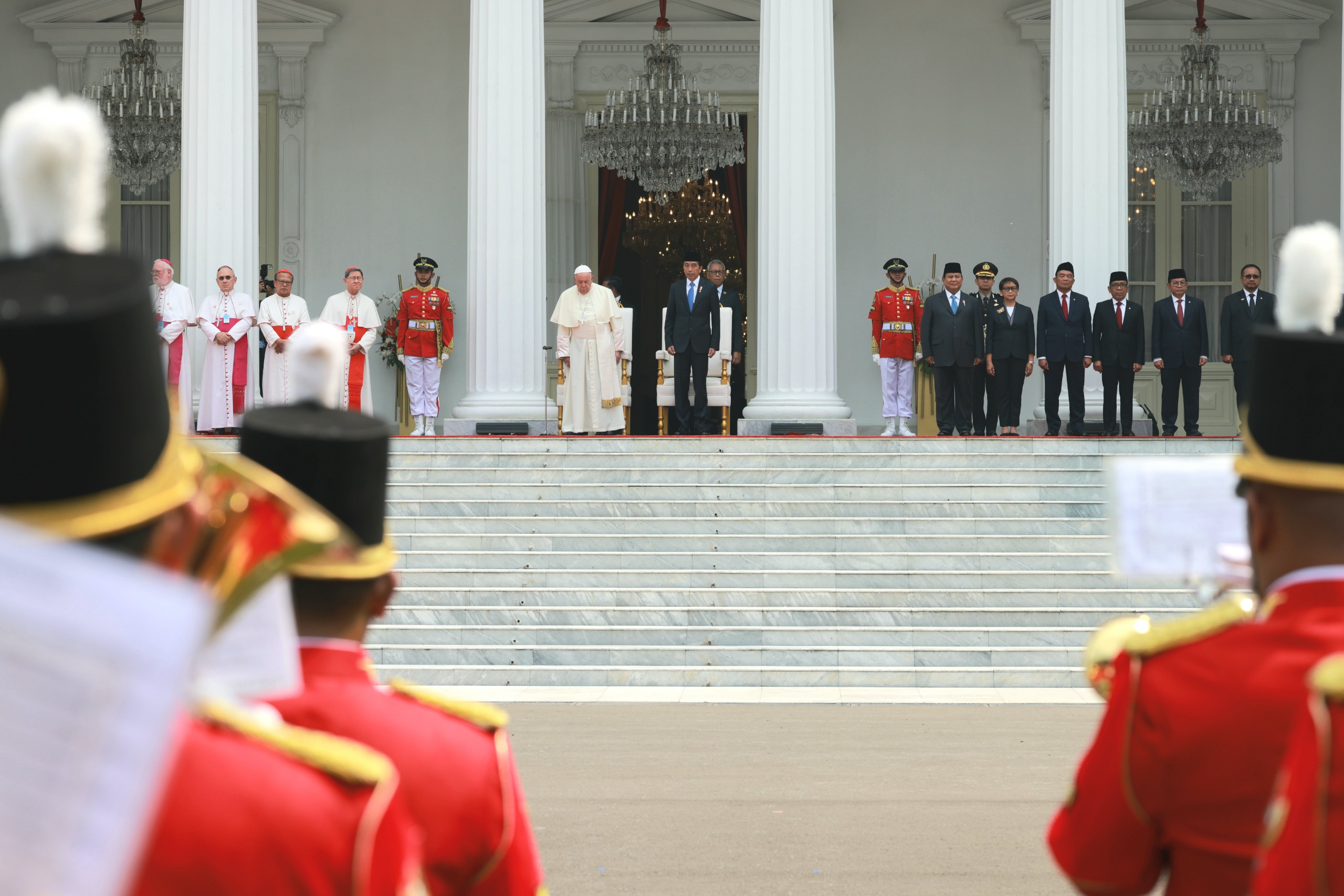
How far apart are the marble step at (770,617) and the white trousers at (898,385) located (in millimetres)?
6260

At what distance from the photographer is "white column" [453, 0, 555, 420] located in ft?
58.7

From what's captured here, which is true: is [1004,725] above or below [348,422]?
below

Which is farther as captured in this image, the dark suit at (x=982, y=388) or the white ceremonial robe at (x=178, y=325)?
the dark suit at (x=982, y=388)

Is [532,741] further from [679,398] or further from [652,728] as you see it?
[679,398]

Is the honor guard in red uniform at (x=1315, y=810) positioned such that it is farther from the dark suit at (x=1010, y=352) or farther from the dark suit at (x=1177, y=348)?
the dark suit at (x=1177, y=348)

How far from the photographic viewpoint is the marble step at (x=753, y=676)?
1100 centimetres

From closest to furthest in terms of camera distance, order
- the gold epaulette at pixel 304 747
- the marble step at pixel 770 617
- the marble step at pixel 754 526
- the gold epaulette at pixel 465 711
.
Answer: the gold epaulette at pixel 304 747, the gold epaulette at pixel 465 711, the marble step at pixel 770 617, the marble step at pixel 754 526

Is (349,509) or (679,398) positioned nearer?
(349,509)

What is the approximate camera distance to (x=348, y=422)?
7.45ft

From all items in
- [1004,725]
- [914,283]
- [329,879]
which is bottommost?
[1004,725]

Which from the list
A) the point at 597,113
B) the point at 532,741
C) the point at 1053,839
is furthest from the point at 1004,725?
the point at 597,113

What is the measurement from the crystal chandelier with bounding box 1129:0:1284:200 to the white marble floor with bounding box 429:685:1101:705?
1159 cm

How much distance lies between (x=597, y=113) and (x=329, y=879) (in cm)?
2065

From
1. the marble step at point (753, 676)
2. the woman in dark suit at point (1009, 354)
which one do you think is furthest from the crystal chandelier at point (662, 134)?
the marble step at point (753, 676)
